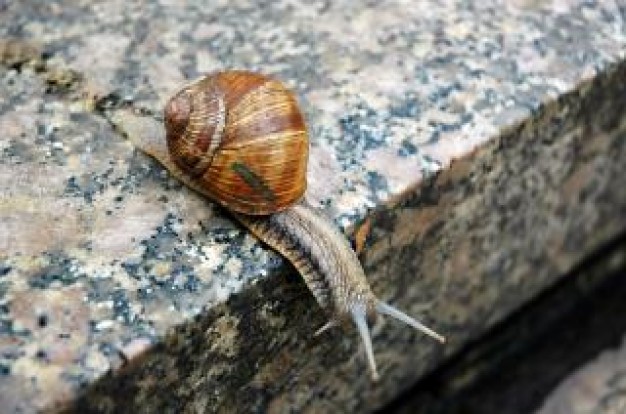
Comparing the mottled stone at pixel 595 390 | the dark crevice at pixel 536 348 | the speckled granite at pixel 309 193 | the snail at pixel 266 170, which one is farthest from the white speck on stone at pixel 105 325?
the mottled stone at pixel 595 390

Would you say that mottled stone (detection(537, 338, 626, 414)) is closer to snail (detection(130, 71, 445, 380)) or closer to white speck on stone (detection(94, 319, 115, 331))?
snail (detection(130, 71, 445, 380))

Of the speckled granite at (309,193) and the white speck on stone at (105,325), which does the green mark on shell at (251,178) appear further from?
the white speck on stone at (105,325)

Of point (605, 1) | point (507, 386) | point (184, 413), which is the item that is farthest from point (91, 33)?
point (507, 386)

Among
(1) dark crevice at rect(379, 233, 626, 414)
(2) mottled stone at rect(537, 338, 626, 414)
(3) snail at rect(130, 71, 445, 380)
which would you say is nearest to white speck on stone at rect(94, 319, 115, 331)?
(3) snail at rect(130, 71, 445, 380)

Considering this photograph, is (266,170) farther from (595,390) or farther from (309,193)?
(595,390)

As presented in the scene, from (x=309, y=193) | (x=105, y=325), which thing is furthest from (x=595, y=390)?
(x=105, y=325)

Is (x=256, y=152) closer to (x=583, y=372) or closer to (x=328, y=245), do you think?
(x=328, y=245)
